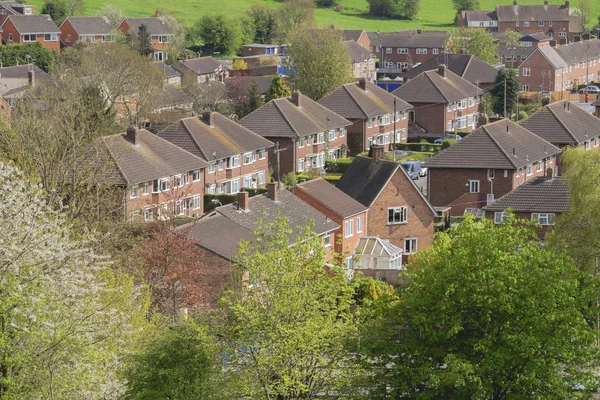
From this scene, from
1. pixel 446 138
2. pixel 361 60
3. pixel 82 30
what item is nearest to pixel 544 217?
pixel 446 138

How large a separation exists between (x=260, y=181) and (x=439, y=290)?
46.4m

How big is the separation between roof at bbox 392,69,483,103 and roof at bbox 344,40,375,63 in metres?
32.3

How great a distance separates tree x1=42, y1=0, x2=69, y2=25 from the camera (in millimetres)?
151613

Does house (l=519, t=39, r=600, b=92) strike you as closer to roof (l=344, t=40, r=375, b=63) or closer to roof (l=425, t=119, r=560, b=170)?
roof (l=344, t=40, r=375, b=63)

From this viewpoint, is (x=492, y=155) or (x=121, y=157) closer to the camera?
(x=121, y=157)

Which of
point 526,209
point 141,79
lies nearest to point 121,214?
point 526,209

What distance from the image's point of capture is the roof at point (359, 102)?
282ft

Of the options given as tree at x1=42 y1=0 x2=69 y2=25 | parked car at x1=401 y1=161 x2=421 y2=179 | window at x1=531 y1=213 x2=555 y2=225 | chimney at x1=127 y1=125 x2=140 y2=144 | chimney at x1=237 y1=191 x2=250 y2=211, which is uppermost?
tree at x1=42 y1=0 x2=69 y2=25

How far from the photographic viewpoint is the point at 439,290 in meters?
27.4

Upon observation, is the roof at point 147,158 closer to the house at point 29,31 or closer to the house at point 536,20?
the house at point 29,31

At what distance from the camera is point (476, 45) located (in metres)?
127

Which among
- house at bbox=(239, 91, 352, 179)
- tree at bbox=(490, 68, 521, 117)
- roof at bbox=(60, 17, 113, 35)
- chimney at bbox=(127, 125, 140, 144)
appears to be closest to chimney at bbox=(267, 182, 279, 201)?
chimney at bbox=(127, 125, 140, 144)

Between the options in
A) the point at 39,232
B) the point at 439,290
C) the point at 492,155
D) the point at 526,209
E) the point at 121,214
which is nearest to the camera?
the point at 39,232

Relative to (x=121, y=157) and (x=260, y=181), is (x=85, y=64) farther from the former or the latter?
(x=121, y=157)
